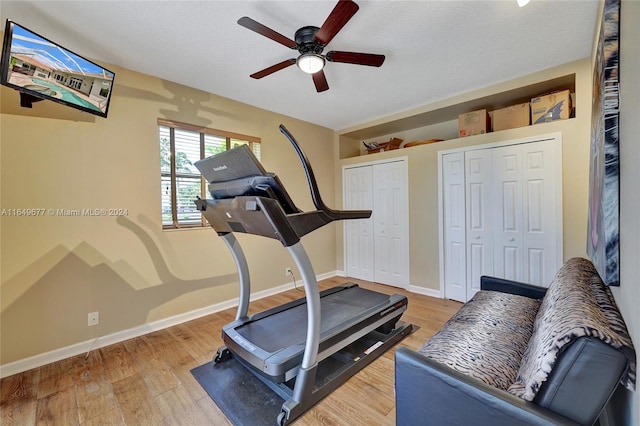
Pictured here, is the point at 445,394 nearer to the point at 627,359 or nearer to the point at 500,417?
the point at 500,417

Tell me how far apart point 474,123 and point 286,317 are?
129 inches

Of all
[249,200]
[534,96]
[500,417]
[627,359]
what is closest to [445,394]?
[500,417]

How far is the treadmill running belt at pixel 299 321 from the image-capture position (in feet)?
6.63

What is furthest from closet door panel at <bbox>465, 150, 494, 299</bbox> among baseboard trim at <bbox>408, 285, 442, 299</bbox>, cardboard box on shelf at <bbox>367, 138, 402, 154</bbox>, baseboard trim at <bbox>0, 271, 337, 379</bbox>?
baseboard trim at <bbox>0, 271, 337, 379</bbox>

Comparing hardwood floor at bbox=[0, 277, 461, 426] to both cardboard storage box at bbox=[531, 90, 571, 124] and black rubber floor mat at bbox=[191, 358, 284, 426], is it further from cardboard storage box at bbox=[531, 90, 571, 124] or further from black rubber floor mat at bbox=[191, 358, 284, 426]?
cardboard storage box at bbox=[531, 90, 571, 124]

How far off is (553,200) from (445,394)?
279 centimetres

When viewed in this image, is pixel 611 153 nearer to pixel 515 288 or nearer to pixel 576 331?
pixel 576 331

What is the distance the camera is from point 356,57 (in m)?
2.23

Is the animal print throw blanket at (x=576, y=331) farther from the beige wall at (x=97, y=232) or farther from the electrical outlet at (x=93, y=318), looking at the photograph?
the electrical outlet at (x=93, y=318)

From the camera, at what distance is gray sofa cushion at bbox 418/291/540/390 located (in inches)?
49.6


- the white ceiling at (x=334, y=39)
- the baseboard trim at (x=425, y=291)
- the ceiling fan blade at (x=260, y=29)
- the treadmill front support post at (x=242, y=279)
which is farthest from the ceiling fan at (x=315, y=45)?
the baseboard trim at (x=425, y=291)

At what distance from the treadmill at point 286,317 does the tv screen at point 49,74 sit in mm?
1259

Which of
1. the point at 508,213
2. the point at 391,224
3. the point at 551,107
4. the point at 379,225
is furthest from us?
the point at 379,225

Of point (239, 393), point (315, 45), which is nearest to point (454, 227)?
point (315, 45)
